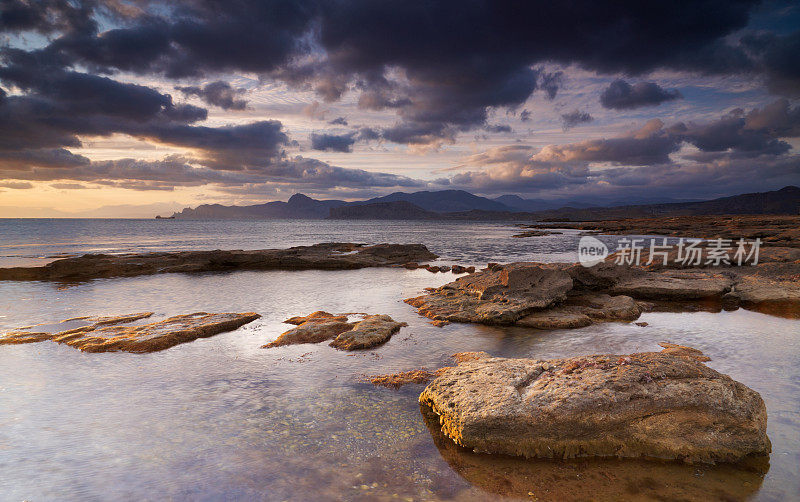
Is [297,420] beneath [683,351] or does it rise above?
beneath

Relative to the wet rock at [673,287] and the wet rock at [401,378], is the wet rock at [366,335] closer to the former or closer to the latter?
the wet rock at [401,378]

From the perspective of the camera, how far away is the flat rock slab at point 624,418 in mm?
6879

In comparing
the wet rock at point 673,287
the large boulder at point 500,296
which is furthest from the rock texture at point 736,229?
the large boulder at point 500,296

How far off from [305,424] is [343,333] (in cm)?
584

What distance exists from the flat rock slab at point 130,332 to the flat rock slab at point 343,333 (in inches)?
132

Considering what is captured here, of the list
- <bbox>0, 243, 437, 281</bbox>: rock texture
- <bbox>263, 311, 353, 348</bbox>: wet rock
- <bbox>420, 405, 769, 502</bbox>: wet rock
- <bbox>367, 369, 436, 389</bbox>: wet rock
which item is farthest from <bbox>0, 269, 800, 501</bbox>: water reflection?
<bbox>0, 243, 437, 281</bbox>: rock texture

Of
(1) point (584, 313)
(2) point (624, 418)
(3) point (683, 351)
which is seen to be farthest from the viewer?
(1) point (584, 313)

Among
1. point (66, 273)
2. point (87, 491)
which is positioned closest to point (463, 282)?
point (87, 491)

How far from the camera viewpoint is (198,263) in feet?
112

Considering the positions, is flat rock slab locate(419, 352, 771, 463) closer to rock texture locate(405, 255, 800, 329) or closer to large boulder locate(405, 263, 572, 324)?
rock texture locate(405, 255, 800, 329)

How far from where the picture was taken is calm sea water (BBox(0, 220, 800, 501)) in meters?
6.27

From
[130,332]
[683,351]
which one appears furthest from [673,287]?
[130,332]

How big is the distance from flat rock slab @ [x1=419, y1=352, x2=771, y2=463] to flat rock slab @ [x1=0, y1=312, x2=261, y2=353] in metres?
11.5

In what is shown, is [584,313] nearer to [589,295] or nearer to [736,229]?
[589,295]
